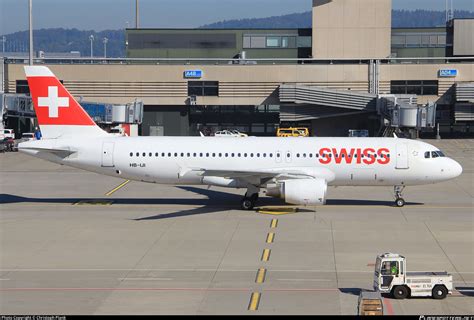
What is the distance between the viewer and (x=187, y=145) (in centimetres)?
4553

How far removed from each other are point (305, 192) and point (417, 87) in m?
51.8

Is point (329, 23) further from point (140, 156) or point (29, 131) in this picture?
point (140, 156)

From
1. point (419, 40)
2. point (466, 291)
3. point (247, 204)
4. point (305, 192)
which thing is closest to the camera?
point (466, 291)

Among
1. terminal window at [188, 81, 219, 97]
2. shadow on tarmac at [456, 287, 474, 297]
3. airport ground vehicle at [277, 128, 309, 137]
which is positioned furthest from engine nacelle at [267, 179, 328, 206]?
terminal window at [188, 81, 219, 97]

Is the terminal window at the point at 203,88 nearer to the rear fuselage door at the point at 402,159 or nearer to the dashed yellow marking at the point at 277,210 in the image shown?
the dashed yellow marking at the point at 277,210

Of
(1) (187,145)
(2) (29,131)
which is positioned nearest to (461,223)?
(1) (187,145)

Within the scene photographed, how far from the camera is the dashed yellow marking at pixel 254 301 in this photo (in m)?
25.1

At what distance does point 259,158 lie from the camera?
44969mm

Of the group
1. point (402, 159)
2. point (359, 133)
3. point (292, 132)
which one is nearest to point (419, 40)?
point (359, 133)

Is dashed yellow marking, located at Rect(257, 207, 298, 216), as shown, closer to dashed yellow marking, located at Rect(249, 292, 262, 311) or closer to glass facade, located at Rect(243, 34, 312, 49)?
dashed yellow marking, located at Rect(249, 292, 262, 311)

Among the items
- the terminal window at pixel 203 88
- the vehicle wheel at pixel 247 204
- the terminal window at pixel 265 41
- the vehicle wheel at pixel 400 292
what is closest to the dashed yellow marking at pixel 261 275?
the vehicle wheel at pixel 400 292

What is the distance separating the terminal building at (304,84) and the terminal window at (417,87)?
11cm

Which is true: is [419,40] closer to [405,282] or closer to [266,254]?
[266,254]

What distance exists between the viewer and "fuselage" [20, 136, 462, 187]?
44.4 m
